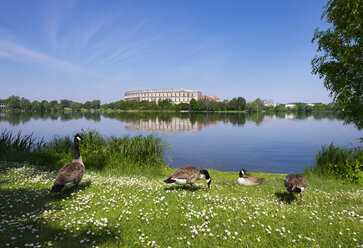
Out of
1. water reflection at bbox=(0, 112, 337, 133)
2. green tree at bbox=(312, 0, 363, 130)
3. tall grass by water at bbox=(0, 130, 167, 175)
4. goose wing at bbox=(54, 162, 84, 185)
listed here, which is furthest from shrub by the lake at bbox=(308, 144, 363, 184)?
water reflection at bbox=(0, 112, 337, 133)

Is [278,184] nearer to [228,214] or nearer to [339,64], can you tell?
[228,214]

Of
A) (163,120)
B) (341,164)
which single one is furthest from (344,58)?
(163,120)

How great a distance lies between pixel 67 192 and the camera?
9180mm

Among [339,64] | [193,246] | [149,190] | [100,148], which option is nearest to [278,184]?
[149,190]

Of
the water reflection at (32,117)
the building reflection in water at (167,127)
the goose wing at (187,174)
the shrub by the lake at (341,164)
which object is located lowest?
the building reflection in water at (167,127)

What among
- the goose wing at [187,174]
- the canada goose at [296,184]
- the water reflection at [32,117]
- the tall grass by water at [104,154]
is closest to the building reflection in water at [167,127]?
the tall grass by water at [104,154]

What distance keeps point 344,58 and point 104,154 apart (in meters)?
19.1

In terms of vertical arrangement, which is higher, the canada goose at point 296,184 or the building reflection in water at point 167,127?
the canada goose at point 296,184

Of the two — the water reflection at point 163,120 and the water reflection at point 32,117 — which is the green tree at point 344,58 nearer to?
the water reflection at point 163,120

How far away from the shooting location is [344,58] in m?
14.4

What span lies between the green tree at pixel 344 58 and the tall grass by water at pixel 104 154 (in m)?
14.5

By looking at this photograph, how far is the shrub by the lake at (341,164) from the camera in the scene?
13.4m

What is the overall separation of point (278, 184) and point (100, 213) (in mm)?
9857

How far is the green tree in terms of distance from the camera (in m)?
14.5
